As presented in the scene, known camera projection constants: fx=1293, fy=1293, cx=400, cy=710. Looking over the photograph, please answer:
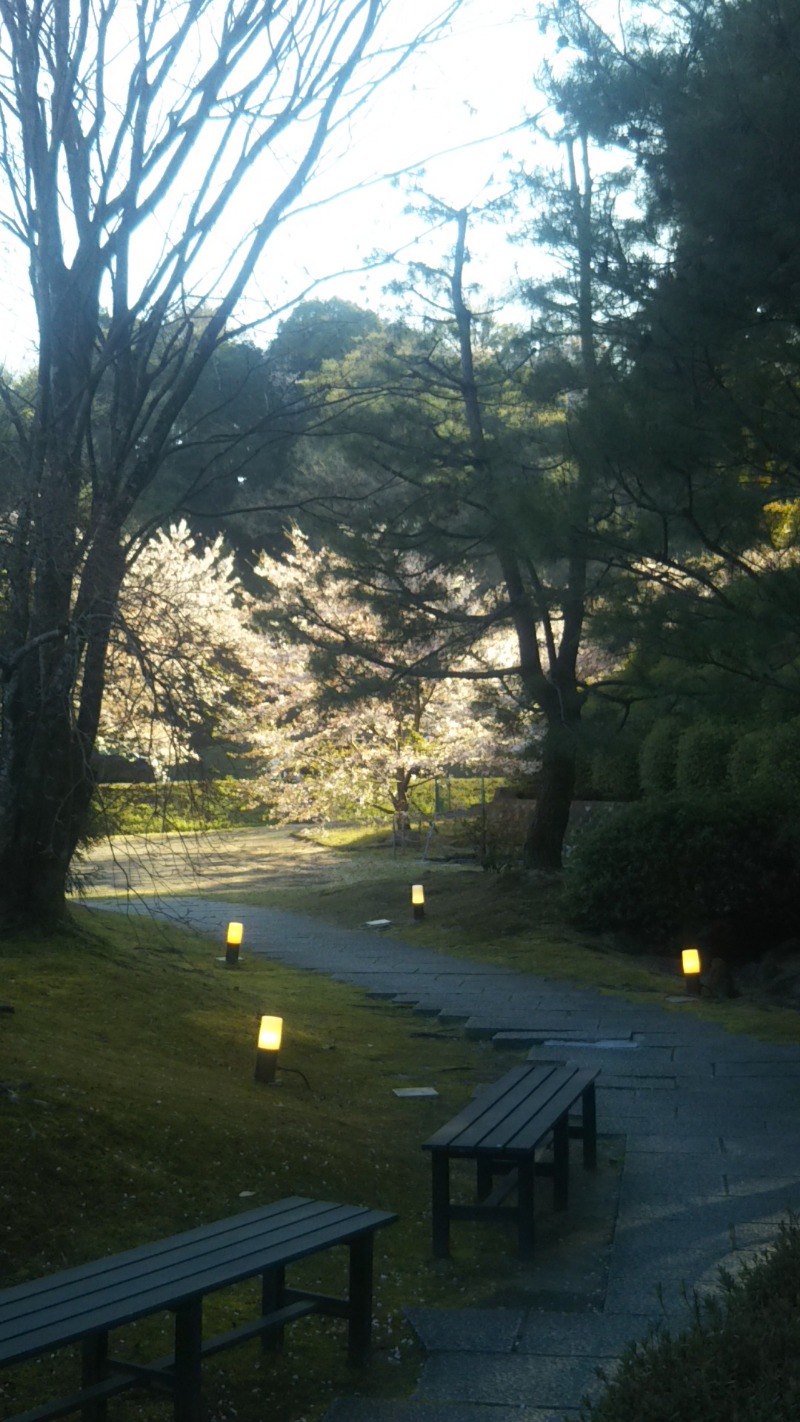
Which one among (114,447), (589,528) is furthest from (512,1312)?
(114,447)

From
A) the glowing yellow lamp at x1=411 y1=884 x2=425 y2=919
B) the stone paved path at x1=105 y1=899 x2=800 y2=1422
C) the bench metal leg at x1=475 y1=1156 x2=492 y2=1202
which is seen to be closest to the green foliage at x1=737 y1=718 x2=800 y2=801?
the glowing yellow lamp at x1=411 y1=884 x2=425 y2=919

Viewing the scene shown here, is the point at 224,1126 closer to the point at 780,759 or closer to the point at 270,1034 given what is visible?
the point at 270,1034

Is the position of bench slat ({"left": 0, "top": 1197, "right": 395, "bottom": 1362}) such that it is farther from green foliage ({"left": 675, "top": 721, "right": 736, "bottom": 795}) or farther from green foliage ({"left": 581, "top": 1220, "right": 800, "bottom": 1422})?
green foliage ({"left": 675, "top": 721, "right": 736, "bottom": 795})

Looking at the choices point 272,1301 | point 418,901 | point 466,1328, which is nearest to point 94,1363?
point 272,1301

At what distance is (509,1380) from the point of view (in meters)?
3.75

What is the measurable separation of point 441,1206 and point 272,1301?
1089mm

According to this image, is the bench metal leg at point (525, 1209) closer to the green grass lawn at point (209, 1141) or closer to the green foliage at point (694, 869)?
the green grass lawn at point (209, 1141)

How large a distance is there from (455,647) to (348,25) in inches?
320

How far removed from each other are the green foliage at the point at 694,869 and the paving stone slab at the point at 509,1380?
8.78 metres

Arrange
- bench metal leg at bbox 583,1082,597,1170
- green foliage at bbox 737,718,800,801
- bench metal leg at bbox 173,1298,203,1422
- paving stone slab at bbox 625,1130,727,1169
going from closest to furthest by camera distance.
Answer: bench metal leg at bbox 173,1298,203,1422, bench metal leg at bbox 583,1082,597,1170, paving stone slab at bbox 625,1130,727,1169, green foliage at bbox 737,718,800,801

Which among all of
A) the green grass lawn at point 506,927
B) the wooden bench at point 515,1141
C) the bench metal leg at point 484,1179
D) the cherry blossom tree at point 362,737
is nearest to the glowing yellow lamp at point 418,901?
the green grass lawn at point 506,927

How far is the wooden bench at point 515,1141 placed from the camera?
4.81 meters

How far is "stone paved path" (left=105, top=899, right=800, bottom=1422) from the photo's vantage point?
3.78 metres

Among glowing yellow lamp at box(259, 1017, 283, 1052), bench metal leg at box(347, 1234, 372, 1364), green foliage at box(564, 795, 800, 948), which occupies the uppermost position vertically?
green foliage at box(564, 795, 800, 948)
